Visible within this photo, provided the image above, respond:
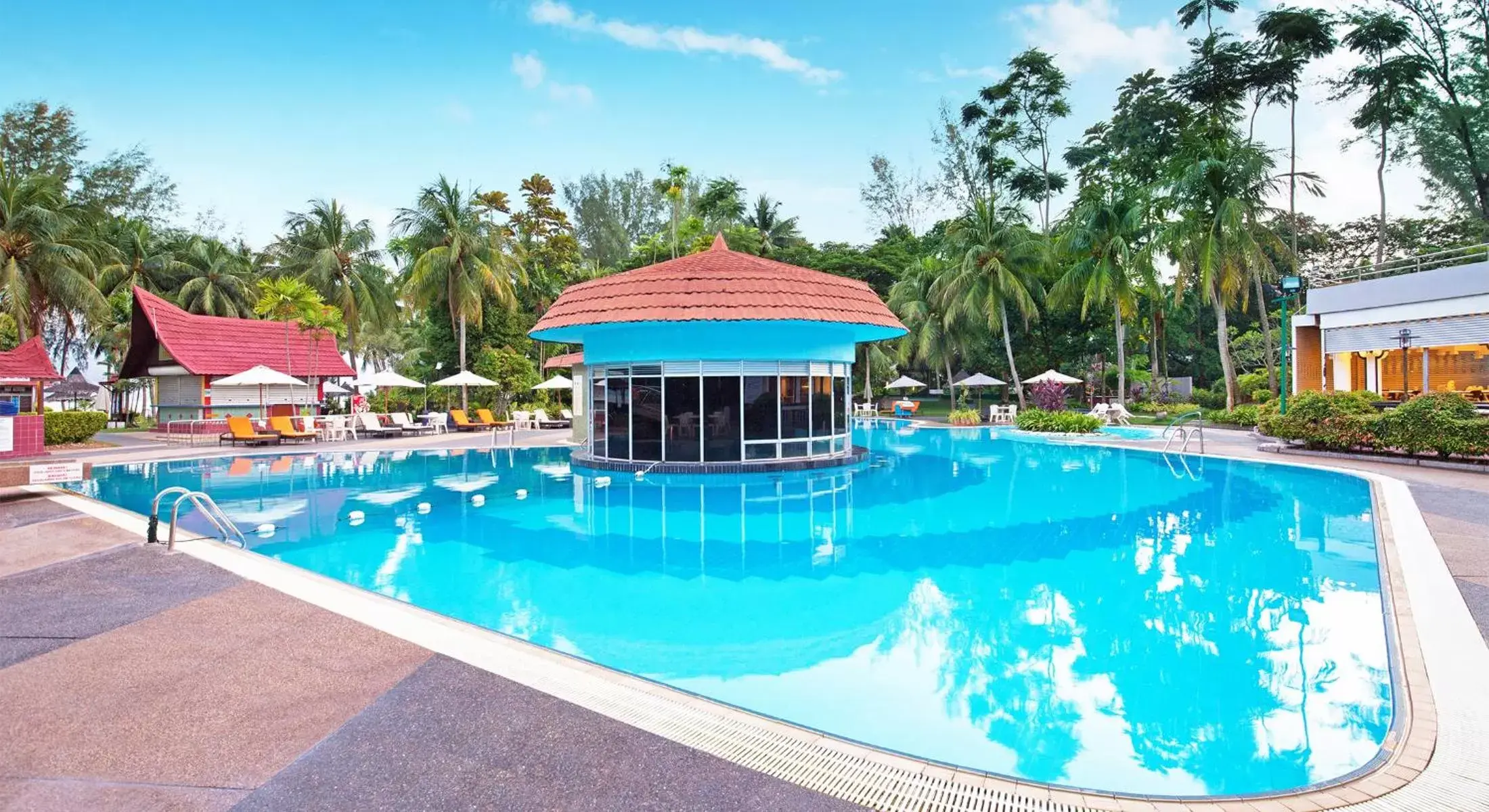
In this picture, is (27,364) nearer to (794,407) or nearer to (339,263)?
(339,263)

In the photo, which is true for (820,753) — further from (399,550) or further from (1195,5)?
(1195,5)

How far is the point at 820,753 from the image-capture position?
370cm

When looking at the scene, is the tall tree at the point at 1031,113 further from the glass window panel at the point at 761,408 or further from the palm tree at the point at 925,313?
the glass window panel at the point at 761,408

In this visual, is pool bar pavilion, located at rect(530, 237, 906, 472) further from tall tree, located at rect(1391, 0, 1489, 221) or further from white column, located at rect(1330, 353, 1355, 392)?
tall tree, located at rect(1391, 0, 1489, 221)

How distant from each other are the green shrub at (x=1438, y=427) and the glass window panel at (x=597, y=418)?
56.2 feet

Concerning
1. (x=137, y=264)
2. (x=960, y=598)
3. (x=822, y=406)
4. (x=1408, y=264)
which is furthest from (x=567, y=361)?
(x=137, y=264)

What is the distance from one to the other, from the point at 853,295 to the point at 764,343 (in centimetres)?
266

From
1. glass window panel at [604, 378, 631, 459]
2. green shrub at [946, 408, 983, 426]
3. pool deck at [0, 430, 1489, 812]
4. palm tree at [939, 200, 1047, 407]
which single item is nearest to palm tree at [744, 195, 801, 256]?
palm tree at [939, 200, 1047, 407]

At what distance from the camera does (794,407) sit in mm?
17484

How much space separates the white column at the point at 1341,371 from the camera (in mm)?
25531

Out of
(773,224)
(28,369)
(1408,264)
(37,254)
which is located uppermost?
(773,224)

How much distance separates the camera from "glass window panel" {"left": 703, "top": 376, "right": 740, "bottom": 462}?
1683cm

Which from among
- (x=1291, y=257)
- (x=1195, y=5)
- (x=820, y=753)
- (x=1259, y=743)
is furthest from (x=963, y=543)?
(x=1195, y=5)

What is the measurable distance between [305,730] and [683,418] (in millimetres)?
13109
